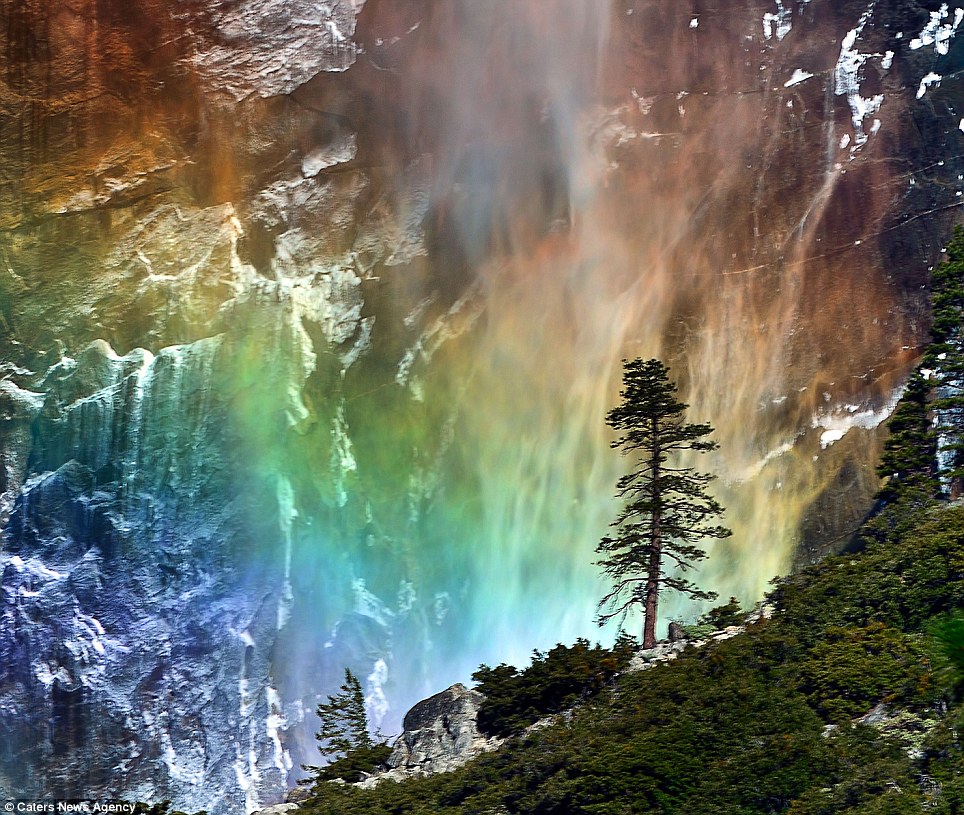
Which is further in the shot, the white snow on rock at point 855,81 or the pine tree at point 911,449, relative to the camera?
the white snow on rock at point 855,81

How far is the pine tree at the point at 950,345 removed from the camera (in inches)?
1230

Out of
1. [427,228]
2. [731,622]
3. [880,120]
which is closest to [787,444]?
[880,120]

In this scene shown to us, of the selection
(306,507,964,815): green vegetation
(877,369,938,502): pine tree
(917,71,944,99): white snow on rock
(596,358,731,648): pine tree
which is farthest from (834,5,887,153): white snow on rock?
(306,507,964,815): green vegetation

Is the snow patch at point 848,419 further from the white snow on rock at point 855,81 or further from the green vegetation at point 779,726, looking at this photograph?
the green vegetation at point 779,726

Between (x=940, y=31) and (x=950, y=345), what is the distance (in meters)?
15.2

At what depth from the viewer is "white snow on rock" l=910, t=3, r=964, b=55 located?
43031mm

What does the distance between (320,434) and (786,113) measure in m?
18.8

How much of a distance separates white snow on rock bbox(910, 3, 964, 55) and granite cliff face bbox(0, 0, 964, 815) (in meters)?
0.08

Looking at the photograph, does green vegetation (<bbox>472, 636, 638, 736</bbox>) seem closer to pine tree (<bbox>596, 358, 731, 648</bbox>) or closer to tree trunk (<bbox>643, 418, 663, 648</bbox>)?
tree trunk (<bbox>643, 418, 663, 648</bbox>)

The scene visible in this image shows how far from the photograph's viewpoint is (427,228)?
46438mm

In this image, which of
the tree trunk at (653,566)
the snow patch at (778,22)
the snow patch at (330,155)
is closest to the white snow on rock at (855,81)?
the snow patch at (778,22)

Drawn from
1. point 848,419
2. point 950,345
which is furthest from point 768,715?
point 848,419

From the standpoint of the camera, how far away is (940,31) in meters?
43.1

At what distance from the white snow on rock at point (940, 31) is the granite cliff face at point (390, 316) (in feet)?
0.26
